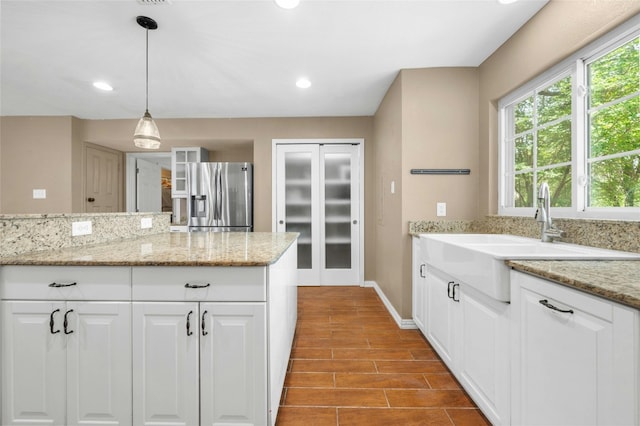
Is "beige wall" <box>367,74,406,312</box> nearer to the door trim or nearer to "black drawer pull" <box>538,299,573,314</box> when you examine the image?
"black drawer pull" <box>538,299,573,314</box>

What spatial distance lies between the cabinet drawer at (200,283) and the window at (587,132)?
1848 millimetres

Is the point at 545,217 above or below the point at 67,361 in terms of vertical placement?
above

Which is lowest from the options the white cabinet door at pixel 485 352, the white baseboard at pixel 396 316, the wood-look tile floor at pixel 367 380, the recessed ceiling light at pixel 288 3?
the wood-look tile floor at pixel 367 380

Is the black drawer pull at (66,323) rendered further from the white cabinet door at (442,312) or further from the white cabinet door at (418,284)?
the white cabinet door at (418,284)

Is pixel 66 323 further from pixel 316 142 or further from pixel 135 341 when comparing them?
pixel 316 142

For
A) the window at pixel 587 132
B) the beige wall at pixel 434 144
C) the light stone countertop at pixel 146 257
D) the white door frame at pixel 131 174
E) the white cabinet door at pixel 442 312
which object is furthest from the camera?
the white door frame at pixel 131 174

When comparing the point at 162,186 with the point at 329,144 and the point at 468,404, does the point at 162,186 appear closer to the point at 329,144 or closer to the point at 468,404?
→ the point at 329,144

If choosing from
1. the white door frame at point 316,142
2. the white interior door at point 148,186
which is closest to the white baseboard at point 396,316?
the white door frame at point 316,142

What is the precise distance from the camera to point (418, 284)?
2455mm

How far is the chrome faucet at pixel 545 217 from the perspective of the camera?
1648 millimetres

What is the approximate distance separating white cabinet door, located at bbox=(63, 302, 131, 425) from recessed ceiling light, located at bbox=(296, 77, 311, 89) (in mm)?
2512

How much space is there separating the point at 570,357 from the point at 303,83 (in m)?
2.92

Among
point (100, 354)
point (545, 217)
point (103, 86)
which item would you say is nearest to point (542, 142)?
point (545, 217)

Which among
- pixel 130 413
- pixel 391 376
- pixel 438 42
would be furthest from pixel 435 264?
pixel 130 413
